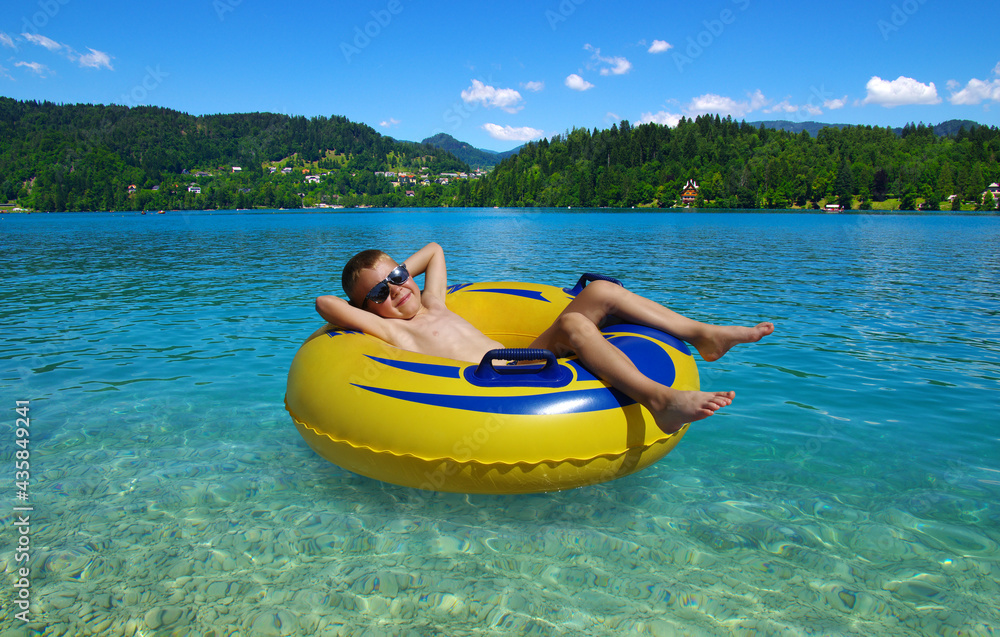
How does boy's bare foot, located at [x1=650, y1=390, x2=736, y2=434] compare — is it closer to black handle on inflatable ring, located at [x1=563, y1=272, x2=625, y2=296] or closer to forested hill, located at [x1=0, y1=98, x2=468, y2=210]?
black handle on inflatable ring, located at [x1=563, y1=272, x2=625, y2=296]

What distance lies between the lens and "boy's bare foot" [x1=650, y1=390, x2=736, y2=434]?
7.61 feet

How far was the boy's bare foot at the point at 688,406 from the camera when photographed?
7.61 feet

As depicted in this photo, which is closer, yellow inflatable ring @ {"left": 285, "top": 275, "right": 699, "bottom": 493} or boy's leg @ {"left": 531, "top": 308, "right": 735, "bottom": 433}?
boy's leg @ {"left": 531, "top": 308, "right": 735, "bottom": 433}

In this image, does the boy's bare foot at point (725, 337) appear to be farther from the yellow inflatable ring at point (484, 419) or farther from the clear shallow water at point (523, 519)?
the clear shallow water at point (523, 519)

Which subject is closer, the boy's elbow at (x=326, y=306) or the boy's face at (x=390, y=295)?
the boy's elbow at (x=326, y=306)

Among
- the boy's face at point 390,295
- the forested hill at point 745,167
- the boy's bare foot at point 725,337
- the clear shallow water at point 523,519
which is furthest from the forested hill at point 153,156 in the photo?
the boy's bare foot at point 725,337

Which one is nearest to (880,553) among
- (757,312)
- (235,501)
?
A: (235,501)

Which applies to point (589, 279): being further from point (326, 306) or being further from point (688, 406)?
point (326, 306)

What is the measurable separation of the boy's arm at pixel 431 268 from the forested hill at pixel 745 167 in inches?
3623

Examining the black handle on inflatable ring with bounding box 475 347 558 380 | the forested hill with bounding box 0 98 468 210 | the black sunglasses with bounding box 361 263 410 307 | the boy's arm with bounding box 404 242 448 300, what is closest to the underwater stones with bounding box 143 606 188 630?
the black handle on inflatable ring with bounding box 475 347 558 380

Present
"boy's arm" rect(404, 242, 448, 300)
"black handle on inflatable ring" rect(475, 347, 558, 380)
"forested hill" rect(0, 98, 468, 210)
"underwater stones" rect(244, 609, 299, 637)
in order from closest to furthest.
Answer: "underwater stones" rect(244, 609, 299, 637) → "black handle on inflatable ring" rect(475, 347, 558, 380) → "boy's arm" rect(404, 242, 448, 300) → "forested hill" rect(0, 98, 468, 210)

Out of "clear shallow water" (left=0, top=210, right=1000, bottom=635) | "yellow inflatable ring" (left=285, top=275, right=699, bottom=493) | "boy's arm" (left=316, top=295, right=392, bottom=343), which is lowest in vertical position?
"clear shallow water" (left=0, top=210, right=1000, bottom=635)

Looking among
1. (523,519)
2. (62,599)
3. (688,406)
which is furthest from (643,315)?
(62,599)

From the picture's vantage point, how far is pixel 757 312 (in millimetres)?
7738
